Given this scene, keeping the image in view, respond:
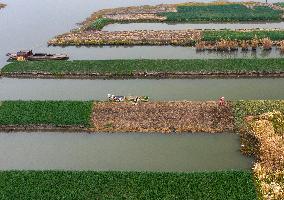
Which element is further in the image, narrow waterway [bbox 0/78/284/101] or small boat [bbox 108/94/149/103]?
narrow waterway [bbox 0/78/284/101]

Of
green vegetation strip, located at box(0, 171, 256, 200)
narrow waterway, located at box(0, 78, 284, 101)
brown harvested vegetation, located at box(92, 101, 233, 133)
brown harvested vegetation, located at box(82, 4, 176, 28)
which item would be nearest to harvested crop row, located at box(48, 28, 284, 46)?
brown harvested vegetation, located at box(82, 4, 176, 28)

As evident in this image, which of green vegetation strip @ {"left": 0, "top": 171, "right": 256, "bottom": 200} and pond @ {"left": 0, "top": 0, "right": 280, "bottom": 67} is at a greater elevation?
pond @ {"left": 0, "top": 0, "right": 280, "bottom": 67}

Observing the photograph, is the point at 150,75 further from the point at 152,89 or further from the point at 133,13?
the point at 133,13

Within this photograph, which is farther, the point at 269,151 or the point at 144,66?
the point at 144,66

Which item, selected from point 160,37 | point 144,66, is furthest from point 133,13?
point 144,66

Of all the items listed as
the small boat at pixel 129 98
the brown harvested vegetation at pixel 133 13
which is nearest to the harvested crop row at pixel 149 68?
the small boat at pixel 129 98

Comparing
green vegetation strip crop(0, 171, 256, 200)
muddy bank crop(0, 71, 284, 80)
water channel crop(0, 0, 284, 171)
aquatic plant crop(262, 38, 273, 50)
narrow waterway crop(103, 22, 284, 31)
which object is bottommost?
green vegetation strip crop(0, 171, 256, 200)

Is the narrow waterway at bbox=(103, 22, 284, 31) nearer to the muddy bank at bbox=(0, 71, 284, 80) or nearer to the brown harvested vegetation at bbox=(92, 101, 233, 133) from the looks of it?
the muddy bank at bbox=(0, 71, 284, 80)
